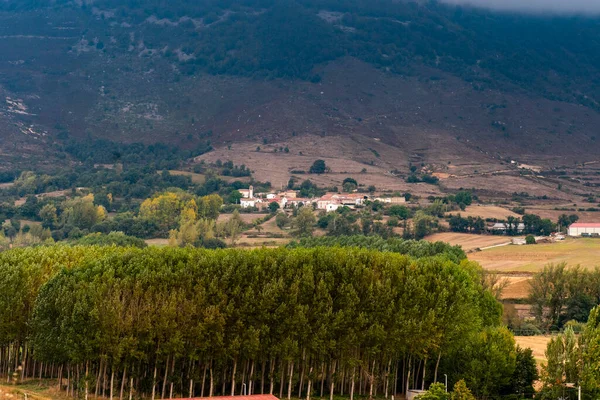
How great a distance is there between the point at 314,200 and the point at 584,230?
50.2 metres

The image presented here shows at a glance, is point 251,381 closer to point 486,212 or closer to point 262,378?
point 262,378

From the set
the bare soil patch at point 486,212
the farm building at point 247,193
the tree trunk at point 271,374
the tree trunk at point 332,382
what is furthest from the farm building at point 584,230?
the tree trunk at point 271,374

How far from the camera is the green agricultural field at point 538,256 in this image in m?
124

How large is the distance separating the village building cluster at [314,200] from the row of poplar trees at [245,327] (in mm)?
115420

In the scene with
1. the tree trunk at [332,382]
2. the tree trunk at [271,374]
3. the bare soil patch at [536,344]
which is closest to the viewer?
the tree trunk at [271,374]

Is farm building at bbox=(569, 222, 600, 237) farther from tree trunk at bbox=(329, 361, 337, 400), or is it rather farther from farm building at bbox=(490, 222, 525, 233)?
tree trunk at bbox=(329, 361, 337, 400)

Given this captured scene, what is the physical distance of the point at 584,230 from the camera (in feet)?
522

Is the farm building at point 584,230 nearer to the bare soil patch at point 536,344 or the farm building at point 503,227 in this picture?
the farm building at point 503,227

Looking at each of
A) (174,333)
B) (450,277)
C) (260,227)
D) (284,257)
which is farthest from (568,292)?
(260,227)

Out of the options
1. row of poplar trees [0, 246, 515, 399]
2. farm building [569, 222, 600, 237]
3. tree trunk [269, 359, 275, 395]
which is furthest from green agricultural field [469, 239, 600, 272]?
tree trunk [269, 359, 275, 395]

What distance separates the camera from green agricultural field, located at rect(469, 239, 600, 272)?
4899 inches

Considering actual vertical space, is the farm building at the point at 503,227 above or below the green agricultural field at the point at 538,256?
above

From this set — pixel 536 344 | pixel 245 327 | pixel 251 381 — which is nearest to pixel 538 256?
pixel 536 344

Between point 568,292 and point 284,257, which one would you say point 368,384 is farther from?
point 568,292
